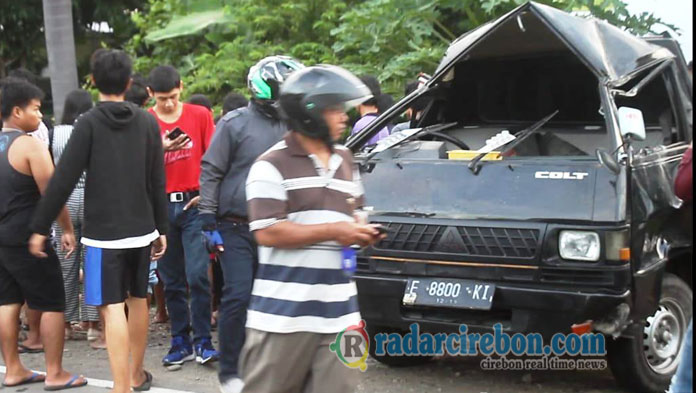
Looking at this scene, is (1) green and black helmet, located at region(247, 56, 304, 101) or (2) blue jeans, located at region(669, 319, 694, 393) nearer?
(2) blue jeans, located at region(669, 319, 694, 393)

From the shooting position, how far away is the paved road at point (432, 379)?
5.57 meters

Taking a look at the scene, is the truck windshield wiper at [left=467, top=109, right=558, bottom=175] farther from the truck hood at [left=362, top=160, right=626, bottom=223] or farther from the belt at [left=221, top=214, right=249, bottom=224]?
the belt at [left=221, top=214, right=249, bottom=224]

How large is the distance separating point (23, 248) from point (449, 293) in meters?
2.62

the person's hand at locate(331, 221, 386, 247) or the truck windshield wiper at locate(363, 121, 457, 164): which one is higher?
the truck windshield wiper at locate(363, 121, 457, 164)

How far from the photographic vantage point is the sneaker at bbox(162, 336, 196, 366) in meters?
6.14

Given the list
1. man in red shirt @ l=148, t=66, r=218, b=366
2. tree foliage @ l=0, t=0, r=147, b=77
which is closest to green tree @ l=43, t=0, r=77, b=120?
man in red shirt @ l=148, t=66, r=218, b=366

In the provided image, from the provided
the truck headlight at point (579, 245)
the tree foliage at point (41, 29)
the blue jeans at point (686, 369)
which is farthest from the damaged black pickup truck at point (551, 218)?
the tree foliage at point (41, 29)

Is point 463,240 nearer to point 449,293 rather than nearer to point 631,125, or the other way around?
point 449,293

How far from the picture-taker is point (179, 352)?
6.18m

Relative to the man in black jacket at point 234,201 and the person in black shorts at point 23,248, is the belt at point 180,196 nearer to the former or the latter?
the person in black shorts at point 23,248

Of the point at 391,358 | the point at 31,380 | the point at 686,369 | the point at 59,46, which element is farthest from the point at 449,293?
the point at 59,46

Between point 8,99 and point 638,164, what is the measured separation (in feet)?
12.6

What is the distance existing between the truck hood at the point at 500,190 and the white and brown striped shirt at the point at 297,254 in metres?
1.89

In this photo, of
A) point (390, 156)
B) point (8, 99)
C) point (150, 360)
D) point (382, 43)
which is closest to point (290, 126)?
point (390, 156)
